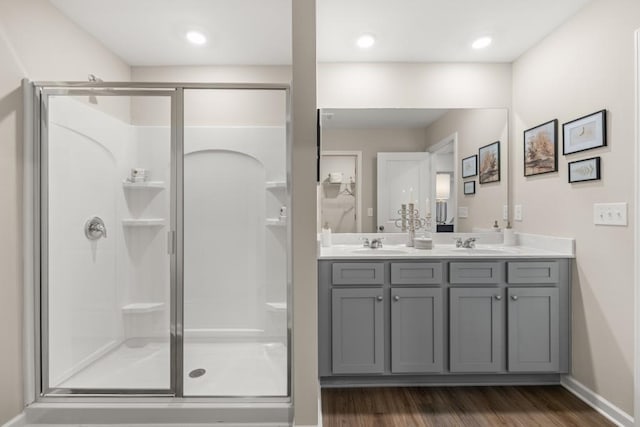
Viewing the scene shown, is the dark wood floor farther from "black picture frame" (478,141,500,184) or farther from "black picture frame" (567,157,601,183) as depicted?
"black picture frame" (478,141,500,184)

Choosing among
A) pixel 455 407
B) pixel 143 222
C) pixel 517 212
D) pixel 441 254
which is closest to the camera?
pixel 455 407

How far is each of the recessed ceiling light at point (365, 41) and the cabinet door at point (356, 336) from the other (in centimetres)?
184

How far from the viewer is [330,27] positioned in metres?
2.31

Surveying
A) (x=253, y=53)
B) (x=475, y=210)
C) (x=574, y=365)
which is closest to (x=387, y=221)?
(x=475, y=210)

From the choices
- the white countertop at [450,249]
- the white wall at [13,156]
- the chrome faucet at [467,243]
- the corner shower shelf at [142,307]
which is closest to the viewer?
the white wall at [13,156]

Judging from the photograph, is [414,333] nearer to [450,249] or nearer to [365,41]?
[450,249]

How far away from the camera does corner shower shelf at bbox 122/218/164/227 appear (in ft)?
6.76

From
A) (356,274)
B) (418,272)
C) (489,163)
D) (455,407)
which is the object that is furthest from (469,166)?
(455,407)

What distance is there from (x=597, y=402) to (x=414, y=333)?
3.67 feet

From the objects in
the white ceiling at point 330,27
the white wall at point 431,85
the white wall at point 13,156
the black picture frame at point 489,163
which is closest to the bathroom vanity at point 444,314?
the black picture frame at point 489,163

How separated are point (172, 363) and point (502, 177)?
2.83 m

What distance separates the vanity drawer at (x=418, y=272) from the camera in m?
2.19

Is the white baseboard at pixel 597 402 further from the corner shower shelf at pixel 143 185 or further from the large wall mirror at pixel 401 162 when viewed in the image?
the corner shower shelf at pixel 143 185

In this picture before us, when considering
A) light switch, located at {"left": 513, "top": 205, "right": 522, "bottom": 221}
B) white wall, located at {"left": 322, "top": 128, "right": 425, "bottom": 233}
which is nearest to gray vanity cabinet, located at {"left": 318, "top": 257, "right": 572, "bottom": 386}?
light switch, located at {"left": 513, "top": 205, "right": 522, "bottom": 221}
